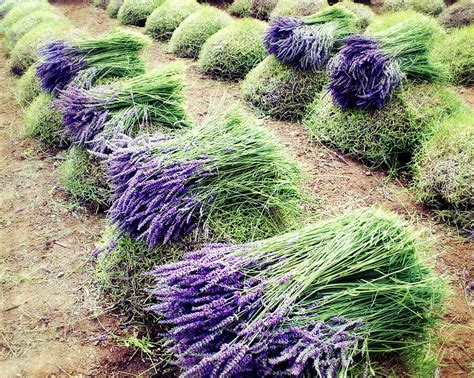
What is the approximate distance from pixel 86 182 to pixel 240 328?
2321mm

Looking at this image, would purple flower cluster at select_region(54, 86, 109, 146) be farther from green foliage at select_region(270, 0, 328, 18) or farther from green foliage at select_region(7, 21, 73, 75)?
green foliage at select_region(270, 0, 328, 18)

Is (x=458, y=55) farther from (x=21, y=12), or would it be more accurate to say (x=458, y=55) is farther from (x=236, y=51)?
(x=21, y=12)

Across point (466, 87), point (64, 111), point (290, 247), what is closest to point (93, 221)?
point (64, 111)

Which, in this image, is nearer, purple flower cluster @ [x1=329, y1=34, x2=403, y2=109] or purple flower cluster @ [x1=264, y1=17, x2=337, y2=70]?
purple flower cluster @ [x1=329, y1=34, x2=403, y2=109]

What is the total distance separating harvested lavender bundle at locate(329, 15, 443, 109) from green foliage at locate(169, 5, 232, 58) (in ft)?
8.66

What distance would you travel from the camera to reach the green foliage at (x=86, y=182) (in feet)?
11.7

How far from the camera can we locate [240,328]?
1.73m

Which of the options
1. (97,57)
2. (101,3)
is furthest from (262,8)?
(97,57)

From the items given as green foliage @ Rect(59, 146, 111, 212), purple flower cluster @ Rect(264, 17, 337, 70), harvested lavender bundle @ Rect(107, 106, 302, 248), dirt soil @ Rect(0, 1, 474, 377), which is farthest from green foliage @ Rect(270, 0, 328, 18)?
harvested lavender bundle @ Rect(107, 106, 302, 248)

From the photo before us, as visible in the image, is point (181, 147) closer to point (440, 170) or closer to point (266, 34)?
point (440, 170)

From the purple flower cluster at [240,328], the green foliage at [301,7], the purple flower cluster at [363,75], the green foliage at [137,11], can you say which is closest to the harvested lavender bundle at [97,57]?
the purple flower cluster at [363,75]

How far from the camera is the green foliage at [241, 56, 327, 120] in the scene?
4.47 m

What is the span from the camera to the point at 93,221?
3549mm

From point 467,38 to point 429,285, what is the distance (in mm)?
4409
